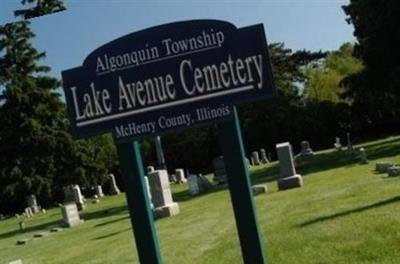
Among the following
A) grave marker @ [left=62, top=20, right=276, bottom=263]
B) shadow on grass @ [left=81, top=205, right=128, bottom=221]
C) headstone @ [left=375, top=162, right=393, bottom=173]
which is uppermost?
grave marker @ [left=62, top=20, right=276, bottom=263]

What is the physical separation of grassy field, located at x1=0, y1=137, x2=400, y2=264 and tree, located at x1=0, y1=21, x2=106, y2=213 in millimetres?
28512

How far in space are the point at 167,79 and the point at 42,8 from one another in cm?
411

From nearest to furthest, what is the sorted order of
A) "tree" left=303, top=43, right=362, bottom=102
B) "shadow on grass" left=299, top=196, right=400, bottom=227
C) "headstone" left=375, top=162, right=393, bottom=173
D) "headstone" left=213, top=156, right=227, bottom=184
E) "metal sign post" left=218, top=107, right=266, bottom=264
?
"metal sign post" left=218, top=107, right=266, bottom=264 → "shadow on grass" left=299, top=196, right=400, bottom=227 → "headstone" left=375, top=162, right=393, bottom=173 → "headstone" left=213, top=156, right=227, bottom=184 → "tree" left=303, top=43, right=362, bottom=102

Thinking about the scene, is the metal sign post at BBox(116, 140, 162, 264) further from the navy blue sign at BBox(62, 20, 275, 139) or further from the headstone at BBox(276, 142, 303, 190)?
the headstone at BBox(276, 142, 303, 190)

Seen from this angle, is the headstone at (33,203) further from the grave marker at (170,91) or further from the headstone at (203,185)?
the grave marker at (170,91)

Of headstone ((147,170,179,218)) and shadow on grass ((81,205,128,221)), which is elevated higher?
headstone ((147,170,179,218))

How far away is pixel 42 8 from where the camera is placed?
29.2 ft

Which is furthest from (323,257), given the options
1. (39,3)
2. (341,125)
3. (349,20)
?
(341,125)

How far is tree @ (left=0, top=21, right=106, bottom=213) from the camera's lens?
46125 mm

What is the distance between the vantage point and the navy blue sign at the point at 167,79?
532 centimetres

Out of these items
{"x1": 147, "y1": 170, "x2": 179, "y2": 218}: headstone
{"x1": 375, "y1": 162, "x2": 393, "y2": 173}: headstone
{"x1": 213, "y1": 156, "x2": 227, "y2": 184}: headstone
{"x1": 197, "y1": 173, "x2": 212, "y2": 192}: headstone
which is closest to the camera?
{"x1": 375, "y1": 162, "x2": 393, "y2": 173}: headstone

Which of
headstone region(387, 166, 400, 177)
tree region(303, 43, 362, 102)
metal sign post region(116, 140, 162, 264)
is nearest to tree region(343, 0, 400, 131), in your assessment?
headstone region(387, 166, 400, 177)

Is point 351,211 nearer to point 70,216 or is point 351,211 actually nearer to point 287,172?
point 287,172

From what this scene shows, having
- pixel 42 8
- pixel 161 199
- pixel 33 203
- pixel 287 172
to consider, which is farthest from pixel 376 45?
pixel 33 203
